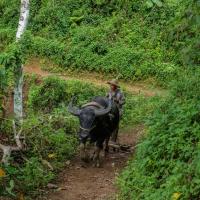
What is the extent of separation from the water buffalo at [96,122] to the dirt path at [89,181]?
28 centimetres

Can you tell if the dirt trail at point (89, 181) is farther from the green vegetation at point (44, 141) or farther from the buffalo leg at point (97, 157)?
the green vegetation at point (44, 141)

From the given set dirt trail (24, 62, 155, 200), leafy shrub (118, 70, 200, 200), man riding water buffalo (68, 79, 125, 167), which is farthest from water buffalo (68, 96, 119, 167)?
leafy shrub (118, 70, 200, 200)

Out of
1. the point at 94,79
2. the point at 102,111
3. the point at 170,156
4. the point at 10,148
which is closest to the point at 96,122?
the point at 102,111

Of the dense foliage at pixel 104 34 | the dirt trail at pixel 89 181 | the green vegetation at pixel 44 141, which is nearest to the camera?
the green vegetation at pixel 44 141

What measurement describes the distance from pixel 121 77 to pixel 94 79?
102 centimetres

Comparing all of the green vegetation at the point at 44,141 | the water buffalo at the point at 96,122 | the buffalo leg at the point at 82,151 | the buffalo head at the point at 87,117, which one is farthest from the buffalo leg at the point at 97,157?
the green vegetation at the point at 44,141

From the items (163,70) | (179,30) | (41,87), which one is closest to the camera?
(179,30)

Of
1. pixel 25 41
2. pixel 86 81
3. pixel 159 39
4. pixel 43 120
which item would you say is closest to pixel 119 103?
pixel 43 120

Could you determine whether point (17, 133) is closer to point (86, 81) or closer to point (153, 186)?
point (153, 186)

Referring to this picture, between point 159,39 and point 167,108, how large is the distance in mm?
10768

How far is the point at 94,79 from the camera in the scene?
1877cm

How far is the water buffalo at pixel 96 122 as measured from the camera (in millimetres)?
9759

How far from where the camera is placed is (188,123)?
26.7 ft

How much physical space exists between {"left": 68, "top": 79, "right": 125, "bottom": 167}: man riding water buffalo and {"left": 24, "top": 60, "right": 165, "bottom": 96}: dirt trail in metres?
6.22
